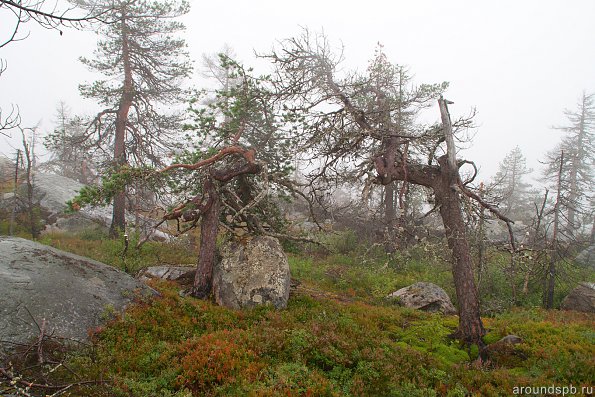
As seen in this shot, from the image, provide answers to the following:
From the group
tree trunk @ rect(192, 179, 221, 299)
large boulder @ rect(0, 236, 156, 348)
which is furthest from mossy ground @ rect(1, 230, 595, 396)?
tree trunk @ rect(192, 179, 221, 299)

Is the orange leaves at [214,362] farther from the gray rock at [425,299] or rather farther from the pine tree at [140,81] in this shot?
the pine tree at [140,81]

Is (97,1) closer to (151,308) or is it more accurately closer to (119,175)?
(119,175)

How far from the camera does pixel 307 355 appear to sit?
7.18 meters

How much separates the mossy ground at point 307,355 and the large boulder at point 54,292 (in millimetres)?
644

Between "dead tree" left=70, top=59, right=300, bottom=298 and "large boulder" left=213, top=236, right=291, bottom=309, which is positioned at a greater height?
"dead tree" left=70, top=59, right=300, bottom=298

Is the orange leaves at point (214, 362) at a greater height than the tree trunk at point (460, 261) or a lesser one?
lesser

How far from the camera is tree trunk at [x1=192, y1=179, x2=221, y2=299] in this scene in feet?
35.9

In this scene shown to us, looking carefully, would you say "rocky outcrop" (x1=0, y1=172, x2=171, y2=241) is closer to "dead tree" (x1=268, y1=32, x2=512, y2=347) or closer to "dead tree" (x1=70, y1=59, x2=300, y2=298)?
"dead tree" (x1=70, y1=59, x2=300, y2=298)

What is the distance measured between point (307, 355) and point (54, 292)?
6.24 metres

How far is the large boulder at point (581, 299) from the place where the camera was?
14323 millimetres

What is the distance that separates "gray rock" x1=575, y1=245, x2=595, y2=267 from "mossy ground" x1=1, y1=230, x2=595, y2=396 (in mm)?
14435

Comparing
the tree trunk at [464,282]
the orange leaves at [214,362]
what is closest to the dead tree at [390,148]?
the tree trunk at [464,282]

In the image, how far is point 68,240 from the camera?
16.5 metres

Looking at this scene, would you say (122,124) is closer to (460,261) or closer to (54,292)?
(54,292)
